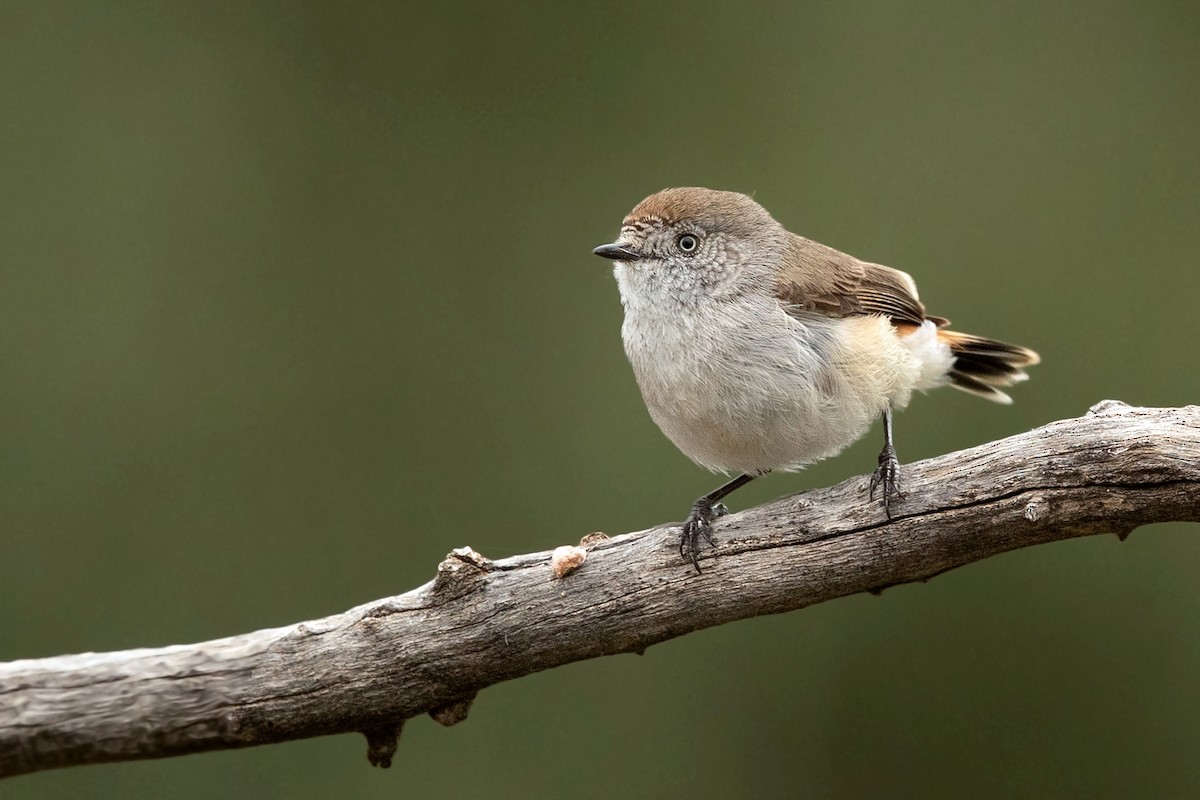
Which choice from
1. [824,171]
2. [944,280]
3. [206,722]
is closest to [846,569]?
[206,722]

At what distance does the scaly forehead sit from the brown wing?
21 centimetres

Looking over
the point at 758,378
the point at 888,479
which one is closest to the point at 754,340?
the point at 758,378

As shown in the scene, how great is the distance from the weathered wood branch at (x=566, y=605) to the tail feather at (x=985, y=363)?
1105 mm

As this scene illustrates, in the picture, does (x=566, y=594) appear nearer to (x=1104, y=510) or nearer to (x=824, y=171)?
(x=1104, y=510)

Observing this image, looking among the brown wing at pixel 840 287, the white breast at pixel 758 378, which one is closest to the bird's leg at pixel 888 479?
the white breast at pixel 758 378

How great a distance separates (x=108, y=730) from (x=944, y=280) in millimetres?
4293

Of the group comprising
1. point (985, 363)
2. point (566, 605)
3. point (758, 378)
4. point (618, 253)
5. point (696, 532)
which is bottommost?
point (566, 605)

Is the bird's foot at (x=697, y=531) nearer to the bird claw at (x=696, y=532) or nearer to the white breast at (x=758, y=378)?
the bird claw at (x=696, y=532)

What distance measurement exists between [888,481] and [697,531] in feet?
1.82

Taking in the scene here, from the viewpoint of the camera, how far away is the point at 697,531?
3.30 metres

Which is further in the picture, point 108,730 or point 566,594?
point 566,594

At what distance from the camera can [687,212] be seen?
12.9ft

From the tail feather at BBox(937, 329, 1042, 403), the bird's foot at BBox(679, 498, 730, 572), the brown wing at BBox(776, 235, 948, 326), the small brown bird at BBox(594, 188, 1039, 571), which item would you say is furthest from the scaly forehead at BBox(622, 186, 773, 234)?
the bird's foot at BBox(679, 498, 730, 572)

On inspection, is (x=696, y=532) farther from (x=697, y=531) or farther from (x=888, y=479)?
(x=888, y=479)
